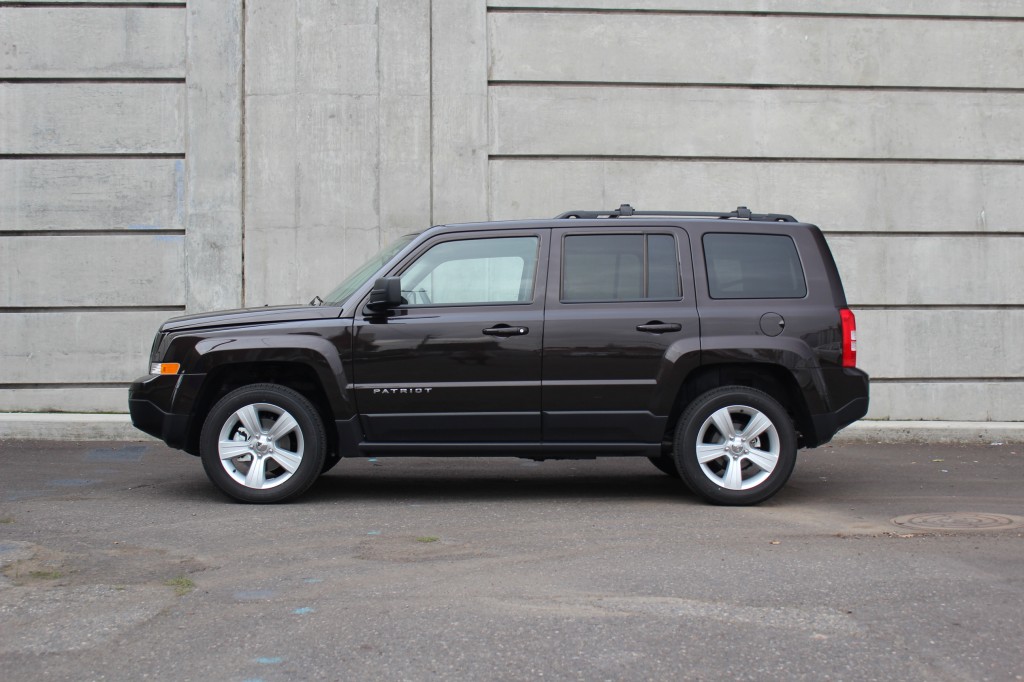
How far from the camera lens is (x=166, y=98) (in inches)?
467

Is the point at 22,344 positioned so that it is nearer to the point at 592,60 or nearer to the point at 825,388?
the point at 592,60

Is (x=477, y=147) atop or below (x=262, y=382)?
atop

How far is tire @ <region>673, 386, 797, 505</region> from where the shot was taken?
7.02 meters

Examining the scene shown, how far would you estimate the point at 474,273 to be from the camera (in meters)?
7.28

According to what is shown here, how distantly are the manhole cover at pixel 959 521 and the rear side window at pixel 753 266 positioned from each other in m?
1.58

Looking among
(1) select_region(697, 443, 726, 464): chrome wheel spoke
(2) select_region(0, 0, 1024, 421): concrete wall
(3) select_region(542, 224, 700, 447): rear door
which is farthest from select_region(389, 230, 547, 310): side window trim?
(2) select_region(0, 0, 1024, 421): concrete wall

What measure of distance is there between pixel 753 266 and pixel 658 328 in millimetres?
799

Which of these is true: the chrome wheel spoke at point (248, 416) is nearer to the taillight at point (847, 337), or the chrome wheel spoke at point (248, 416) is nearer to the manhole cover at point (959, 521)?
the taillight at point (847, 337)

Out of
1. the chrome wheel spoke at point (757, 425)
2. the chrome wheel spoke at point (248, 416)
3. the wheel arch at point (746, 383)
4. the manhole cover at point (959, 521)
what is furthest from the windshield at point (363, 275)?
the manhole cover at point (959, 521)

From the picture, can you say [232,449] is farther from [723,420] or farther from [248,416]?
[723,420]

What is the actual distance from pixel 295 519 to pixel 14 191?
7.12 m

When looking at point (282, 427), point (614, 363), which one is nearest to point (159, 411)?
point (282, 427)

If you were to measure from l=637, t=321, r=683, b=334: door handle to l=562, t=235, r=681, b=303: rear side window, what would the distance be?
204mm

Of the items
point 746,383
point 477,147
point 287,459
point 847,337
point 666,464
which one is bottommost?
point 666,464
